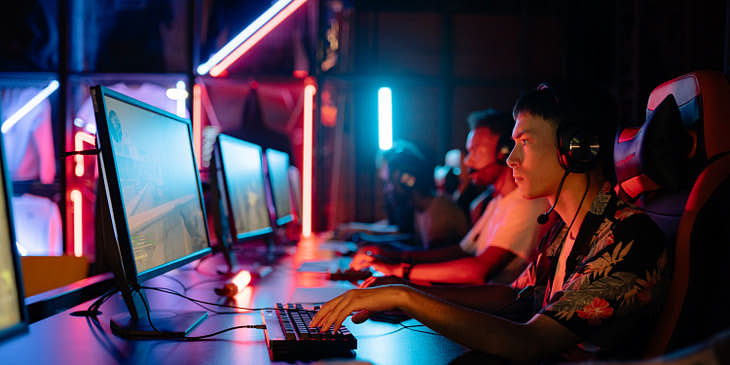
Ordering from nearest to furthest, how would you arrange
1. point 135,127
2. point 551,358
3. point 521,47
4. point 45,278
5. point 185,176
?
1. point 551,358
2. point 135,127
3. point 185,176
4. point 45,278
5. point 521,47

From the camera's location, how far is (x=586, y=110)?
3.87ft

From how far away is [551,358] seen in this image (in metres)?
0.93

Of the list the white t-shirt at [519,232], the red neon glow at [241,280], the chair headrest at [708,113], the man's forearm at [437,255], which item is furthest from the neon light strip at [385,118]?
the chair headrest at [708,113]

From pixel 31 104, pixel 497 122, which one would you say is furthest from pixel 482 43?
pixel 31 104

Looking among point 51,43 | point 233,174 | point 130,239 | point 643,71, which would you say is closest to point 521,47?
point 643,71

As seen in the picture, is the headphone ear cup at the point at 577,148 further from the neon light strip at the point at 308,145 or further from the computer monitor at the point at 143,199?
the neon light strip at the point at 308,145

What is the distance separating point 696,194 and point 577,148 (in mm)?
247

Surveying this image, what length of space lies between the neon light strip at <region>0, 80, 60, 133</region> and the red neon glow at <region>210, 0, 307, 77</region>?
1.65m

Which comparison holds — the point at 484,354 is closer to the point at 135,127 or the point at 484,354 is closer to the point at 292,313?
the point at 292,313

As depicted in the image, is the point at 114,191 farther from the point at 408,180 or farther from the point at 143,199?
the point at 408,180

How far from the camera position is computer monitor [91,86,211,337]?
38.8 inches

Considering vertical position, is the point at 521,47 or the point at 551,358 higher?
the point at 521,47

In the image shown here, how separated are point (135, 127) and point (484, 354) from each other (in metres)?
0.89

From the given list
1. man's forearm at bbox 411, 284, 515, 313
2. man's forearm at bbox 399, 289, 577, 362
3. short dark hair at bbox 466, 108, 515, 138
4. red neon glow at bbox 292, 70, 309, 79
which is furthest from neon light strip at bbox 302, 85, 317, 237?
man's forearm at bbox 399, 289, 577, 362
